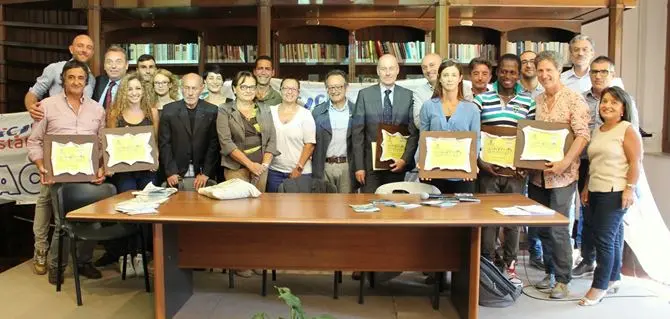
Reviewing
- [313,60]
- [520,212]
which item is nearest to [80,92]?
[520,212]

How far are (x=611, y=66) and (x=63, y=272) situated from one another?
13.6ft

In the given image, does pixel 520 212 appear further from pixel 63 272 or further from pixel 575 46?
pixel 63 272

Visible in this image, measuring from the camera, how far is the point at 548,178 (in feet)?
11.9

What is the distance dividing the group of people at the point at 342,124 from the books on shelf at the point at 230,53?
8.54 ft

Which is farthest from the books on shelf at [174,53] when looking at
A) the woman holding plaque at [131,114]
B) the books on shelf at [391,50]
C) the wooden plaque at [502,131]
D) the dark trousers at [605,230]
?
the dark trousers at [605,230]

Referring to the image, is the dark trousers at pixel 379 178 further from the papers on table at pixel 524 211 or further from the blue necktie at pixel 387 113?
the papers on table at pixel 524 211

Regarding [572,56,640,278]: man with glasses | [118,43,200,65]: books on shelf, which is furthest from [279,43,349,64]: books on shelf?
[572,56,640,278]: man with glasses

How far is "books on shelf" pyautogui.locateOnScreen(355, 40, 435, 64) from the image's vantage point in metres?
6.81

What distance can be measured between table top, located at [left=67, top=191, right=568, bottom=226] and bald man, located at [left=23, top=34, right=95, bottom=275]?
1187 millimetres

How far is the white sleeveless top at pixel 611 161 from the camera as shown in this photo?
3404 mm

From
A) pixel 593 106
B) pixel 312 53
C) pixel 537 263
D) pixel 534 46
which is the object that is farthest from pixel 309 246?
pixel 534 46

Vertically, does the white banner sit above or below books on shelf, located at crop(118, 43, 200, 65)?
below

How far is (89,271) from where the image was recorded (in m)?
4.14

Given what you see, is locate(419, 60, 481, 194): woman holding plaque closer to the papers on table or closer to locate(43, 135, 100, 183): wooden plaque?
the papers on table
